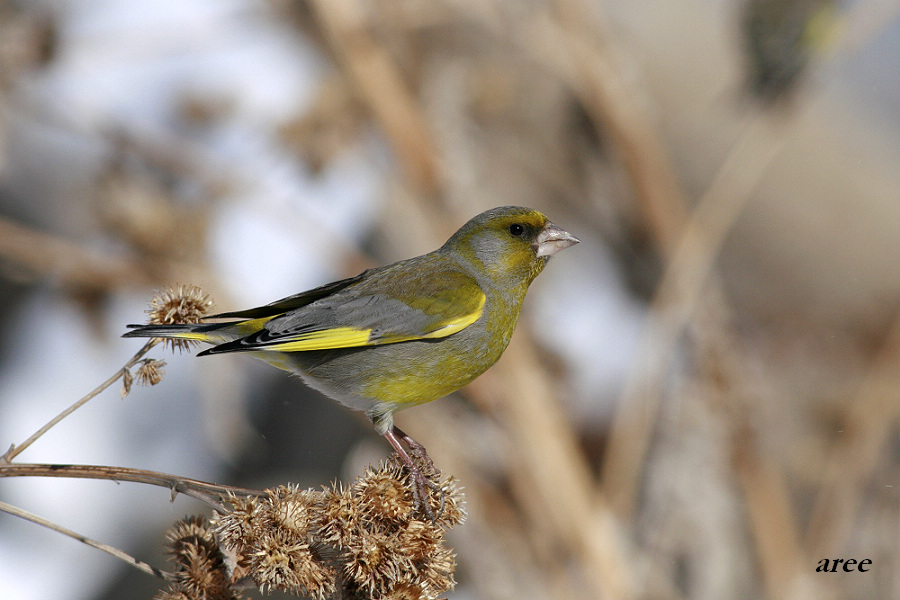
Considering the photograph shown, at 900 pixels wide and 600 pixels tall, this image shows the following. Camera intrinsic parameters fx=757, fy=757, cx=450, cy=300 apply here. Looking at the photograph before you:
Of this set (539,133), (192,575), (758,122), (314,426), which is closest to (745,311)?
(758,122)

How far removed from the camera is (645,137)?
15.9 ft

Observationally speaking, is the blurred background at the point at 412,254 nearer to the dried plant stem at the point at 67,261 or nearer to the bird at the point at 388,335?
the dried plant stem at the point at 67,261

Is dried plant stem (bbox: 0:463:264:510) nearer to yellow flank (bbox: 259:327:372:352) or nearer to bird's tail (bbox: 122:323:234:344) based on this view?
bird's tail (bbox: 122:323:234:344)

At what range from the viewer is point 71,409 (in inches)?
61.0

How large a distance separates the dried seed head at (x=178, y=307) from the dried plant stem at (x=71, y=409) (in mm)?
72

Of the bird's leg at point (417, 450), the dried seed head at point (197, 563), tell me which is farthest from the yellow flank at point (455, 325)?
the dried seed head at point (197, 563)

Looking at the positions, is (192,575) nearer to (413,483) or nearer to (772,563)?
(413,483)

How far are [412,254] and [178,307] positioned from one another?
3228 millimetres

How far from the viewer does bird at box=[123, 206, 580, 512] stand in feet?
6.90

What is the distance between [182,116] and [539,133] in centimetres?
294

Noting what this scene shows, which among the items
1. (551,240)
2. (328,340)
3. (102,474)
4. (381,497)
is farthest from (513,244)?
(102,474)

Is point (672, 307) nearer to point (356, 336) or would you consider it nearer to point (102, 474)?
point (356, 336)

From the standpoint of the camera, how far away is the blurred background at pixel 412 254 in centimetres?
401

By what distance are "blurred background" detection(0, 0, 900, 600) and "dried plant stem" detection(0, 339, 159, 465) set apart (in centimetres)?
197
